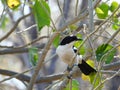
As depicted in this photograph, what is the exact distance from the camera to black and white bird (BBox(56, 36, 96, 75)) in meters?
1.89

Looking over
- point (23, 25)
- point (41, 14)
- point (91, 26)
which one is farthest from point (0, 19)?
point (23, 25)

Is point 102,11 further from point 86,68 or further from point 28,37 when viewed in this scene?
point 28,37

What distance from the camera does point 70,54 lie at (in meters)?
1.95

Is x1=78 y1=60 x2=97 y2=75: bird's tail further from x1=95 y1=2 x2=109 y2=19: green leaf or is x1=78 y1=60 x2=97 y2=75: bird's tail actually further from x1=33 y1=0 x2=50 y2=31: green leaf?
x1=95 y1=2 x2=109 y2=19: green leaf

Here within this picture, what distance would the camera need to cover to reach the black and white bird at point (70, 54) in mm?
1887

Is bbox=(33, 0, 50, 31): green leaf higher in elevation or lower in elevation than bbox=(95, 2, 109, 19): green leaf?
higher

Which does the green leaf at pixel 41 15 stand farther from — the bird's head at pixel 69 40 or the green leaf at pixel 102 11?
the green leaf at pixel 102 11

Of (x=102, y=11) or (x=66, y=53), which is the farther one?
(x=102, y=11)

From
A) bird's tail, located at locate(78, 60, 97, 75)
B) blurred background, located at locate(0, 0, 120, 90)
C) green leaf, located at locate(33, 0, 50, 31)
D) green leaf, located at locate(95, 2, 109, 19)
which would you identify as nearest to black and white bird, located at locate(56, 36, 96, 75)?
bird's tail, located at locate(78, 60, 97, 75)

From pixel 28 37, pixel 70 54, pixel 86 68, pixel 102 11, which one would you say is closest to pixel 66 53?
pixel 70 54

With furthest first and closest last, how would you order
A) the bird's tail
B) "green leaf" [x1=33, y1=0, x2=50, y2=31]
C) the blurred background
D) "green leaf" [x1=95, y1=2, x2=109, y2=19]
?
the blurred background
"green leaf" [x1=95, y1=2, x2=109, y2=19]
"green leaf" [x1=33, y1=0, x2=50, y2=31]
the bird's tail

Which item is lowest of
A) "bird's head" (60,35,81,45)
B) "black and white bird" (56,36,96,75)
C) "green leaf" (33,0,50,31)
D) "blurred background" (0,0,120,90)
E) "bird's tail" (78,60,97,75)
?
"blurred background" (0,0,120,90)

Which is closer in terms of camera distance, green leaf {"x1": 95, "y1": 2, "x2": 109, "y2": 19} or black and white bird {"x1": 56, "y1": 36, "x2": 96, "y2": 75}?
black and white bird {"x1": 56, "y1": 36, "x2": 96, "y2": 75}

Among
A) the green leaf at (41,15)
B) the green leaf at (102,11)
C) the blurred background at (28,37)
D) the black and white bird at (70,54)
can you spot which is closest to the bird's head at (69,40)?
the black and white bird at (70,54)
